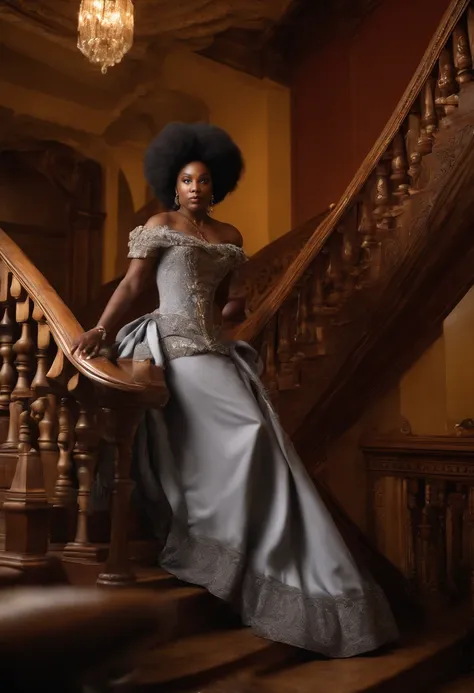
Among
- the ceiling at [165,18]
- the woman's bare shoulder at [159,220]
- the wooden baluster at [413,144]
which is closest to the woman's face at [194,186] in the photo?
the woman's bare shoulder at [159,220]

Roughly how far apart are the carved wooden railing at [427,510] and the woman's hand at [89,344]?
2.39 m

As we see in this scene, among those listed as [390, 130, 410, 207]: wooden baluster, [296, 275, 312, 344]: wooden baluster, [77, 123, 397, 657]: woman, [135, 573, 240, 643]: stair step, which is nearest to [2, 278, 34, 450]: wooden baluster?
[77, 123, 397, 657]: woman

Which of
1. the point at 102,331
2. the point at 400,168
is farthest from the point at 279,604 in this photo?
the point at 400,168

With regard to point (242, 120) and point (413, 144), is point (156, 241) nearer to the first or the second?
point (413, 144)

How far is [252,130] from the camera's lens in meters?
7.62

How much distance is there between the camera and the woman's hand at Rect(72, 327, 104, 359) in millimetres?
2760

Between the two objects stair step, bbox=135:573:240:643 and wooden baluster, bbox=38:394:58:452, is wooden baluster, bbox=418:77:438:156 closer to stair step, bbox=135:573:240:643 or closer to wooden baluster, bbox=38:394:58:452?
wooden baluster, bbox=38:394:58:452

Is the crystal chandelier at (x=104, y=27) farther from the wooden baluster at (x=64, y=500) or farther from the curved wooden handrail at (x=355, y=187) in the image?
the wooden baluster at (x=64, y=500)

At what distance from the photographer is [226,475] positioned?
282 centimetres

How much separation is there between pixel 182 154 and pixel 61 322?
88 cm

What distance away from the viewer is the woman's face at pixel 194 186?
3223 mm

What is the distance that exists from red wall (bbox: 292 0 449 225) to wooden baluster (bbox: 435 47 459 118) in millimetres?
2645

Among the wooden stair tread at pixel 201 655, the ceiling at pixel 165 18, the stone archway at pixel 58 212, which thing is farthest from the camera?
the stone archway at pixel 58 212

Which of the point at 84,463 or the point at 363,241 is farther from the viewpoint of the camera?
the point at 363,241
